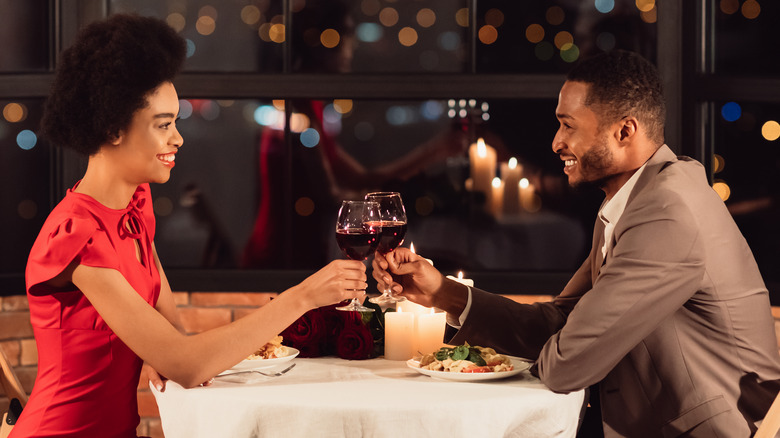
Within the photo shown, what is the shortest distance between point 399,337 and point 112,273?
67 cm

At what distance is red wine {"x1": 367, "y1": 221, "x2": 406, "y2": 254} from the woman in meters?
0.15

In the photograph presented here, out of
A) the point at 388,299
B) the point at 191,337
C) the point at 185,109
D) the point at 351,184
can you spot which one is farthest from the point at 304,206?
the point at 191,337

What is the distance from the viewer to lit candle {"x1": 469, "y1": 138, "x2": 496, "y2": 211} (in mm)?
3287

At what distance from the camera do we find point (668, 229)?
5.62 ft

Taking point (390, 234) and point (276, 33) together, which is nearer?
point (390, 234)

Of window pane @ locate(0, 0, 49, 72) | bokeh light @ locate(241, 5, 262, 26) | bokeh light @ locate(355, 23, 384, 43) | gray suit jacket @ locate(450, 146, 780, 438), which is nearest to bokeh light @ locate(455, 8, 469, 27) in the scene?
bokeh light @ locate(355, 23, 384, 43)

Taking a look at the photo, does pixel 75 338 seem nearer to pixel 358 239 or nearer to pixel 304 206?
pixel 358 239

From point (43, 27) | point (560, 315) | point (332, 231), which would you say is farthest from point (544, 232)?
point (43, 27)

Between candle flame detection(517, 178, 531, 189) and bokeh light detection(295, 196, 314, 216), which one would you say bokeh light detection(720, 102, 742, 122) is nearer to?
candle flame detection(517, 178, 531, 189)

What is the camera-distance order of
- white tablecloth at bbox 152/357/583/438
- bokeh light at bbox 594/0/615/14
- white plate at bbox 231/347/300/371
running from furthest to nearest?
bokeh light at bbox 594/0/615/14, white plate at bbox 231/347/300/371, white tablecloth at bbox 152/357/583/438

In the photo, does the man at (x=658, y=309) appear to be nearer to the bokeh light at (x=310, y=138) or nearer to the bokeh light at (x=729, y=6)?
the bokeh light at (x=729, y=6)

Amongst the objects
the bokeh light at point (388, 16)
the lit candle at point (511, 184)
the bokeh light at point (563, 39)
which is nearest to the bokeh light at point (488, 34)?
the bokeh light at point (563, 39)

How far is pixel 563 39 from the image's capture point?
3.28 m

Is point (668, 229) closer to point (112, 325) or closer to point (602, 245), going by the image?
point (602, 245)
